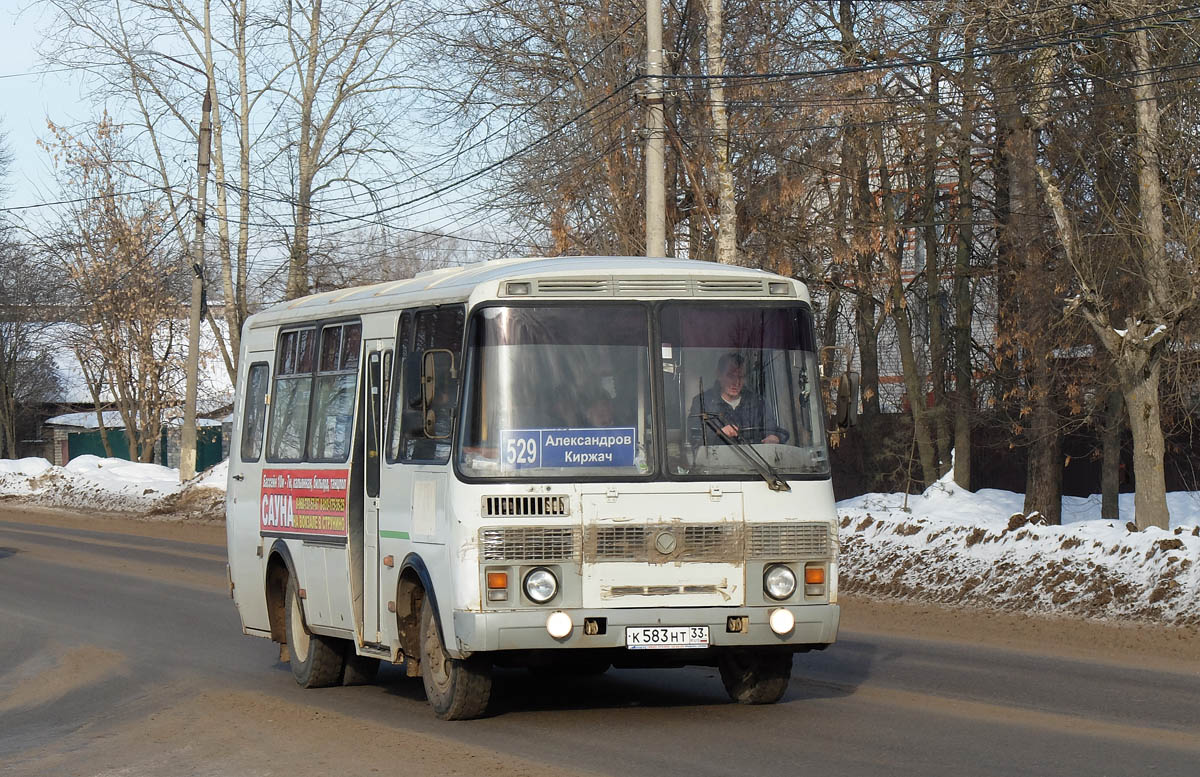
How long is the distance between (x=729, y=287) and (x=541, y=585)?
81.0 inches

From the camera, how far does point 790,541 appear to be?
913 centimetres

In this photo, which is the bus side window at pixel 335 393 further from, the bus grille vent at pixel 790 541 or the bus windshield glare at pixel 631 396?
the bus grille vent at pixel 790 541

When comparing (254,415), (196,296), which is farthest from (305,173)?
(254,415)

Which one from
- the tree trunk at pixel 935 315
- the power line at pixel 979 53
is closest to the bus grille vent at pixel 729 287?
the power line at pixel 979 53

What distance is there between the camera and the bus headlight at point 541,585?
29.0ft

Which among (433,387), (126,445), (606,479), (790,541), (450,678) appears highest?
(433,387)

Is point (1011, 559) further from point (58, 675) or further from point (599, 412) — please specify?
point (58, 675)

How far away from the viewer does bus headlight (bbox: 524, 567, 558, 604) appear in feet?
29.0

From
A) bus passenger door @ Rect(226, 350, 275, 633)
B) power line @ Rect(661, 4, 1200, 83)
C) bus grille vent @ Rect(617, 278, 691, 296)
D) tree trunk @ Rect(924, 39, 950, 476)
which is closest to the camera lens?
bus grille vent @ Rect(617, 278, 691, 296)

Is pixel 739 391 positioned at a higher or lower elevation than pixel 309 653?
higher

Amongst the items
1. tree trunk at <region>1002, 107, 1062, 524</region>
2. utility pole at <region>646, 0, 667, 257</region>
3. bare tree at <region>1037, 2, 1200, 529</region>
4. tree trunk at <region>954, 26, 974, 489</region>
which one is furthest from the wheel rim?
tree trunk at <region>954, 26, 974, 489</region>

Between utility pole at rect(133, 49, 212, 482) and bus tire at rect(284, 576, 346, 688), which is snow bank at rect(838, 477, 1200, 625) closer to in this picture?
bus tire at rect(284, 576, 346, 688)

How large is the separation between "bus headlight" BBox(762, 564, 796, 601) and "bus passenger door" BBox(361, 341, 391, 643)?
2.58m

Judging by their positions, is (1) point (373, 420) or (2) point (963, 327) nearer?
(1) point (373, 420)
